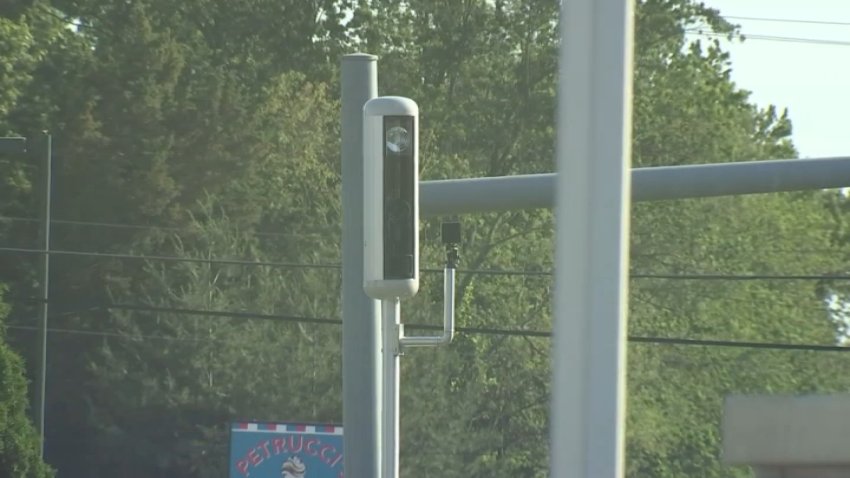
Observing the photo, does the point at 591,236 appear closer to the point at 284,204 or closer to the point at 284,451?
the point at 284,451

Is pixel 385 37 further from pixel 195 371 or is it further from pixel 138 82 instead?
pixel 195 371

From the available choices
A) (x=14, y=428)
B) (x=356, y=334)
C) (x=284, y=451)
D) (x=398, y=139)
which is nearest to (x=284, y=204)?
(x=14, y=428)

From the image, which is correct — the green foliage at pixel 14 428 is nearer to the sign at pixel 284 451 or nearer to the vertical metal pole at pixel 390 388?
the sign at pixel 284 451

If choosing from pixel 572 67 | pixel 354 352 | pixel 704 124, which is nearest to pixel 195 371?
pixel 704 124

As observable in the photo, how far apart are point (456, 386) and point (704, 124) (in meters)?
7.34

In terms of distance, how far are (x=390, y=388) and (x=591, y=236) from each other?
6193 mm

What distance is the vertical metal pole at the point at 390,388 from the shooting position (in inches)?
331

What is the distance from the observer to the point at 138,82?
119ft

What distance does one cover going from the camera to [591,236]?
2.44 meters

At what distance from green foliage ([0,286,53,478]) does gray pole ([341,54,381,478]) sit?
15.9 m

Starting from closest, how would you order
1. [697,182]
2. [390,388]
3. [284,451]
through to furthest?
[697,182] < [390,388] < [284,451]

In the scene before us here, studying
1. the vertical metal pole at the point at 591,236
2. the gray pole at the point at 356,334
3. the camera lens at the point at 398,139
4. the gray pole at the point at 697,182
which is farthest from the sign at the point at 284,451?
the vertical metal pole at the point at 591,236

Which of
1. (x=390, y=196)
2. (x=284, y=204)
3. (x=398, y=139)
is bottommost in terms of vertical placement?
(x=390, y=196)

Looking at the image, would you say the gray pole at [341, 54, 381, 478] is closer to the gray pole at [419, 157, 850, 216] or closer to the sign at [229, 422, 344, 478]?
the gray pole at [419, 157, 850, 216]
